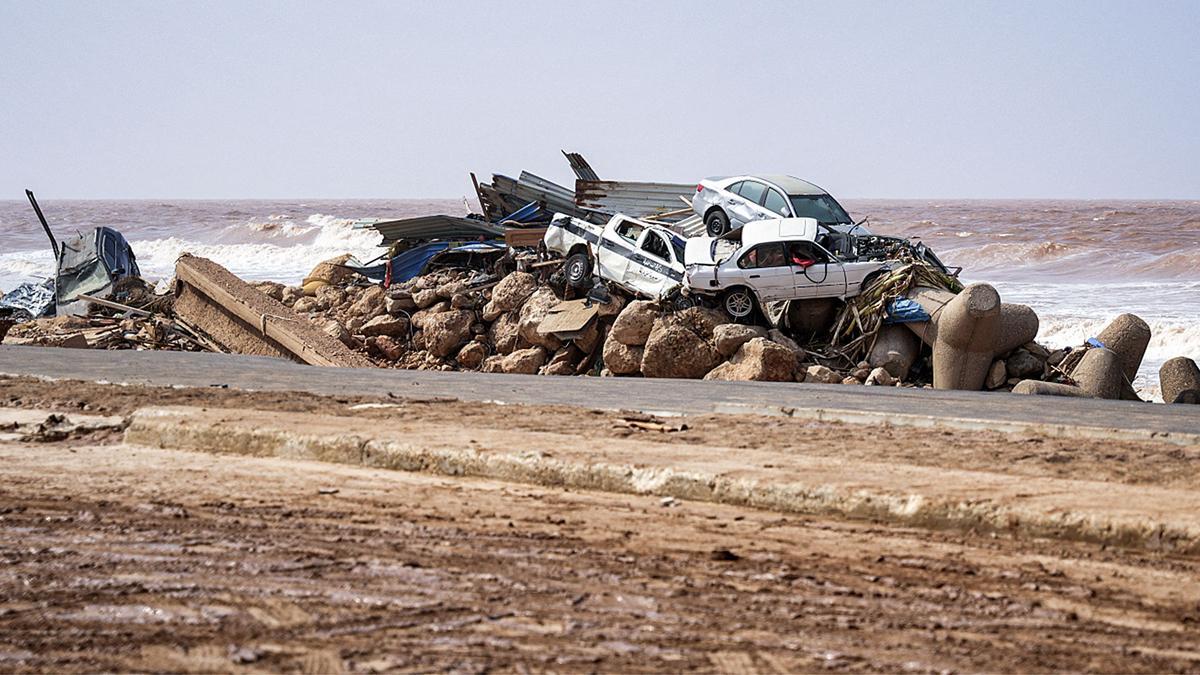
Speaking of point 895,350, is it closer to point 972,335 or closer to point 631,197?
point 972,335

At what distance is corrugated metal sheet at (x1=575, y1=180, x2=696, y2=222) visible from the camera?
92.0 ft

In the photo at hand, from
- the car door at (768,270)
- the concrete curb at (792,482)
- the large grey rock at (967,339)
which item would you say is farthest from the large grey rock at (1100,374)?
the concrete curb at (792,482)

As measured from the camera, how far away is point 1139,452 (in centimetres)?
772

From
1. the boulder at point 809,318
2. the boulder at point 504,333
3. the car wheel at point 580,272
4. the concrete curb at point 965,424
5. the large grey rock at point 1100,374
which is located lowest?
the boulder at point 504,333

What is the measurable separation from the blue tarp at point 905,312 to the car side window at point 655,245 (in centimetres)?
380

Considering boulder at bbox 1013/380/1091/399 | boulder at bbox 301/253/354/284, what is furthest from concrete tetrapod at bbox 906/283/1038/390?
boulder at bbox 301/253/354/284

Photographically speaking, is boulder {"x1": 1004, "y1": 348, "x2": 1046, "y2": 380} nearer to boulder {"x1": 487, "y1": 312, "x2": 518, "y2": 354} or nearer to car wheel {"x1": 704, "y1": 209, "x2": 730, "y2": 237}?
car wheel {"x1": 704, "y1": 209, "x2": 730, "y2": 237}

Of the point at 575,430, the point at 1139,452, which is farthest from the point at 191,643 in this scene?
the point at 1139,452

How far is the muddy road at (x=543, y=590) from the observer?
14.5 ft

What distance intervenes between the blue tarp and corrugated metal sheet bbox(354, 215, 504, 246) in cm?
1108

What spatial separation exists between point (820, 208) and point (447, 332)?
7.05 meters

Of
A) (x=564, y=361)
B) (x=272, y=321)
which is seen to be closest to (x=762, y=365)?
(x=564, y=361)

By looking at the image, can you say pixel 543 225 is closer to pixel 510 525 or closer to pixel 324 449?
pixel 324 449

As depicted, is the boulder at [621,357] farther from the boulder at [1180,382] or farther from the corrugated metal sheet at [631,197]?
the corrugated metal sheet at [631,197]
